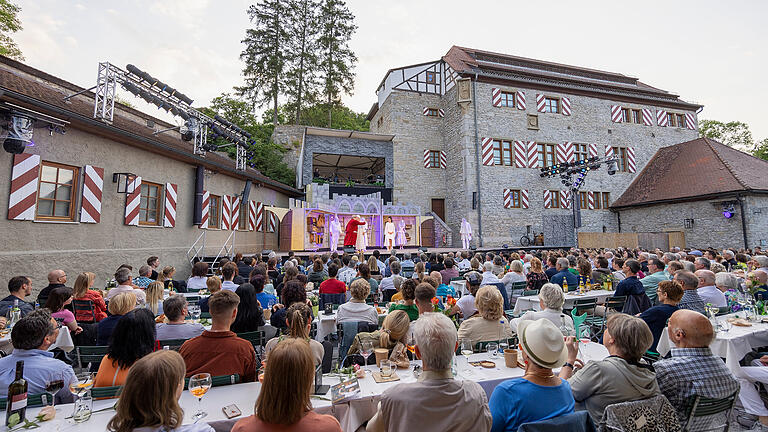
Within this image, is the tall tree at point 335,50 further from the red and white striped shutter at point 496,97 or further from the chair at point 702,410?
the chair at point 702,410

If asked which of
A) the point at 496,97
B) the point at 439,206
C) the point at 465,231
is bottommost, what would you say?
the point at 465,231

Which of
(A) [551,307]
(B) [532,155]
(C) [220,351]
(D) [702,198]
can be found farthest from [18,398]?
(D) [702,198]

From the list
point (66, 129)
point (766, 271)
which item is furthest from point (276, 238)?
point (766, 271)

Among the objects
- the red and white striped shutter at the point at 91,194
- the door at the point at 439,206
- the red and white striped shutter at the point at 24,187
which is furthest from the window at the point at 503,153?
the red and white striped shutter at the point at 24,187

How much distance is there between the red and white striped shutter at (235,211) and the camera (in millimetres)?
14664

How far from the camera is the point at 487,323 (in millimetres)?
3537

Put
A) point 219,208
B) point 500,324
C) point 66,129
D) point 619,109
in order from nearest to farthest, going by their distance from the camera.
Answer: point 500,324
point 66,129
point 219,208
point 619,109

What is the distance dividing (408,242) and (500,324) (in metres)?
17.6

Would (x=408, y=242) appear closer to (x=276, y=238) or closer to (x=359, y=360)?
(x=276, y=238)

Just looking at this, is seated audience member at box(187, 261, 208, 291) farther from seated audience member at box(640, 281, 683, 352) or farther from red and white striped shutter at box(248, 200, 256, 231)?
red and white striped shutter at box(248, 200, 256, 231)

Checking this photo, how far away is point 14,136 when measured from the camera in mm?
6363

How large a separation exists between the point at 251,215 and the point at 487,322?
14.9 m

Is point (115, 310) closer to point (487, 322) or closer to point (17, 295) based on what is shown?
point (17, 295)

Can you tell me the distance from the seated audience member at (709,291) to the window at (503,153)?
18.3 meters
